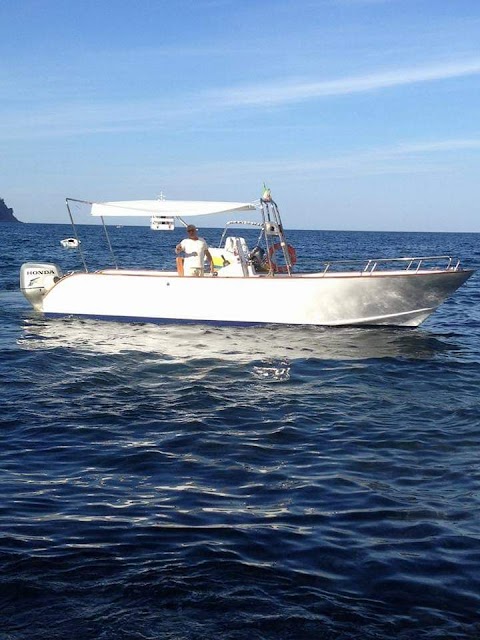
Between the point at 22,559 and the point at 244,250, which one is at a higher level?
the point at 244,250

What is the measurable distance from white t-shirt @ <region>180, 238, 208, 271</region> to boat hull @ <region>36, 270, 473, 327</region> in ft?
1.32

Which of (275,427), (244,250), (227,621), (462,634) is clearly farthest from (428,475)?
(244,250)

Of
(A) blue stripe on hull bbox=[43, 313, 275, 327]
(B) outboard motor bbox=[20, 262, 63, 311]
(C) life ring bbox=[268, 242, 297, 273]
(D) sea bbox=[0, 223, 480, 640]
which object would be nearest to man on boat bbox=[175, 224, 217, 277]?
(A) blue stripe on hull bbox=[43, 313, 275, 327]

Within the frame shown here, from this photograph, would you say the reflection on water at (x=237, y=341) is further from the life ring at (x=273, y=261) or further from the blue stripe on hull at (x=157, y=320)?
the life ring at (x=273, y=261)

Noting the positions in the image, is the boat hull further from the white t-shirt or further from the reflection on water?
the white t-shirt

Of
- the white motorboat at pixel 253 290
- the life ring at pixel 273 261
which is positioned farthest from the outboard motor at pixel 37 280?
the life ring at pixel 273 261

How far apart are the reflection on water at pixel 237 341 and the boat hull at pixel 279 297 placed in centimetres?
30

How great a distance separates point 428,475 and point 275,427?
93.8 inches

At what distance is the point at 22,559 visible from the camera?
5.16 metres

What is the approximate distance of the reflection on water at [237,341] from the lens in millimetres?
14305

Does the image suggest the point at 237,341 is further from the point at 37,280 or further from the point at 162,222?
the point at 37,280

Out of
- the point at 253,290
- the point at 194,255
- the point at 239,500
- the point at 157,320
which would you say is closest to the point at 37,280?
the point at 157,320

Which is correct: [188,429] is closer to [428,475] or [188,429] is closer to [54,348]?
[428,475]

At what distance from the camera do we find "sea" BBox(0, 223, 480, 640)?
454 centimetres
